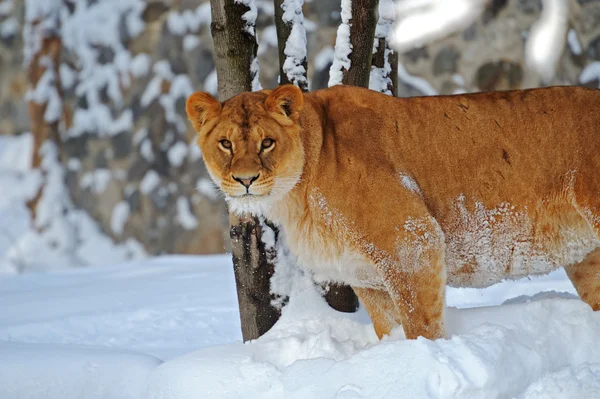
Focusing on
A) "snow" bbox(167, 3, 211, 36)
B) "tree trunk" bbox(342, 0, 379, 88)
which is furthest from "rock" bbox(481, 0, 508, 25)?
"tree trunk" bbox(342, 0, 379, 88)

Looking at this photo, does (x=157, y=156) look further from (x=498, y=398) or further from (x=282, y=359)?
(x=498, y=398)

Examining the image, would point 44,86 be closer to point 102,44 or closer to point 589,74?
point 102,44

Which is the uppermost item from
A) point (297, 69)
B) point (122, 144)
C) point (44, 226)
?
point (297, 69)

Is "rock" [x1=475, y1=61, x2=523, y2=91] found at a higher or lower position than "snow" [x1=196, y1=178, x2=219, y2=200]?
higher

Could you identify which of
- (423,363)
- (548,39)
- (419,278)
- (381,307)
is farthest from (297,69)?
(548,39)

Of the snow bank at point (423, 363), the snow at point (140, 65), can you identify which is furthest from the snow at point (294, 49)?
the snow at point (140, 65)

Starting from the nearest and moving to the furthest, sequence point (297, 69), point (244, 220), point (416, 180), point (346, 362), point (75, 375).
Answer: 1. point (346, 362)
2. point (416, 180)
3. point (75, 375)
4. point (244, 220)
5. point (297, 69)

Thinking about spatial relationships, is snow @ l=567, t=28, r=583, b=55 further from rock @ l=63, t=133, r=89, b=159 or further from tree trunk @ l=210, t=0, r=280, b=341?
rock @ l=63, t=133, r=89, b=159

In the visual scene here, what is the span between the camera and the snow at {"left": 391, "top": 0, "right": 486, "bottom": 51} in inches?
329

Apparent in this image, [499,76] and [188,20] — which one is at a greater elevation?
[188,20]

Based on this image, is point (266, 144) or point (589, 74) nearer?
point (266, 144)

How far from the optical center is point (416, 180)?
3.61 metres

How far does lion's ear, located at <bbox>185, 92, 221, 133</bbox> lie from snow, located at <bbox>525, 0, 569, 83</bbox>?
561 centimetres

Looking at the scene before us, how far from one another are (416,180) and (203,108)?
106 cm
